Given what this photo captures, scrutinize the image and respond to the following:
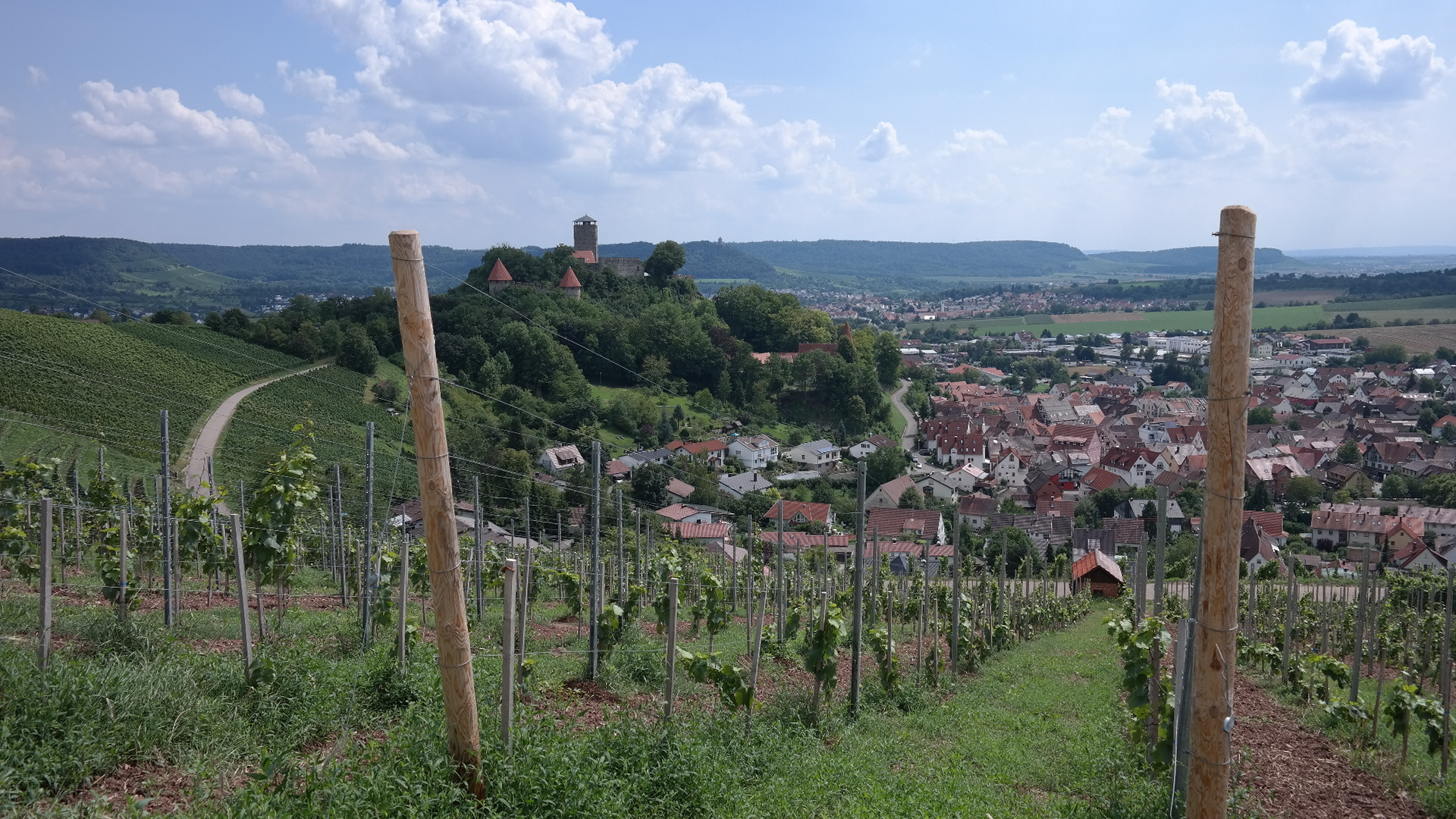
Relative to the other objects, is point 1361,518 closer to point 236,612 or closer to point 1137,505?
point 1137,505

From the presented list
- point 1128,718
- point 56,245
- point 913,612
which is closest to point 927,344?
point 56,245

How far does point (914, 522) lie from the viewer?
154ft

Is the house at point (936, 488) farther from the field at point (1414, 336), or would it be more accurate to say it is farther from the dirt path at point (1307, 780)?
the field at point (1414, 336)

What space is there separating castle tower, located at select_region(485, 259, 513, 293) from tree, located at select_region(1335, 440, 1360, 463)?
2666 inches

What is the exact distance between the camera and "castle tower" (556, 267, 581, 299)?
75.9 metres

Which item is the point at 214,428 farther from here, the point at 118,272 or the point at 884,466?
the point at 118,272

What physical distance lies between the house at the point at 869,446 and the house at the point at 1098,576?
32.5m

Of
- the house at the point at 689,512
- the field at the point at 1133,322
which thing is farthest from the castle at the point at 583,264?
the field at the point at 1133,322

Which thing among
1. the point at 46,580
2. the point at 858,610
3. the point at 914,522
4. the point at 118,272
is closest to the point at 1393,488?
the point at 914,522

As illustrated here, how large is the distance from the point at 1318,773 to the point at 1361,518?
4837cm

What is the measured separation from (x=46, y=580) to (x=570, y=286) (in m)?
72.7

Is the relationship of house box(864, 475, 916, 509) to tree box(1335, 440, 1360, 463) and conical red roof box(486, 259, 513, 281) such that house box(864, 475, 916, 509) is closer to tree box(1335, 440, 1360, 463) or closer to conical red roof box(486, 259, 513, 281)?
tree box(1335, 440, 1360, 463)

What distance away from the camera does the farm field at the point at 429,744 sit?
186 inches

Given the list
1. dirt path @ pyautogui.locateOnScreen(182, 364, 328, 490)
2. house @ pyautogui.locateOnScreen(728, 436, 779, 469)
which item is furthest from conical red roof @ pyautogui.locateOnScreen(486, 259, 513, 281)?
dirt path @ pyautogui.locateOnScreen(182, 364, 328, 490)
